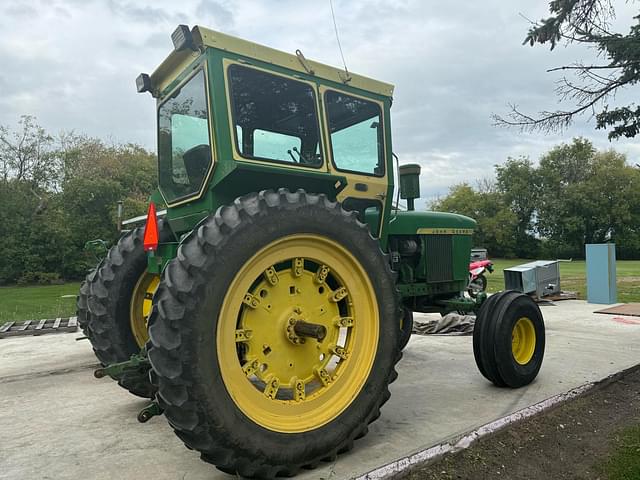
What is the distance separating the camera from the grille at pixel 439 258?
178 inches

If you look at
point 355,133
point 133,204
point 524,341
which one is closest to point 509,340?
point 524,341

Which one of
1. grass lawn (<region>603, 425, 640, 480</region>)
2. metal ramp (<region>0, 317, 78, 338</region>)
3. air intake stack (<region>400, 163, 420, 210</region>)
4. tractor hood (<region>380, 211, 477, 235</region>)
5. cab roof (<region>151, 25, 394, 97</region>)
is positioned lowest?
metal ramp (<region>0, 317, 78, 338</region>)

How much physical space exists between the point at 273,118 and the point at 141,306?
192cm

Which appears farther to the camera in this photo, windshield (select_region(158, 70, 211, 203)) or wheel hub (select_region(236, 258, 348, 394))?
windshield (select_region(158, 70, 211, 203))

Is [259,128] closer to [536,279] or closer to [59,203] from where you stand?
[536,279]

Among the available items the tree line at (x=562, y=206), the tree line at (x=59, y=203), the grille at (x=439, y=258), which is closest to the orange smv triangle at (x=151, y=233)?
the grille at (x=439, y=258)

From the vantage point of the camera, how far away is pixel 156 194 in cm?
388

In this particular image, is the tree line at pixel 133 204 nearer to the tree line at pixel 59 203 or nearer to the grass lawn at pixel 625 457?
the tree line at pixel 59 203

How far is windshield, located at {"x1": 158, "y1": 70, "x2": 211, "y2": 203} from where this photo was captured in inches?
121

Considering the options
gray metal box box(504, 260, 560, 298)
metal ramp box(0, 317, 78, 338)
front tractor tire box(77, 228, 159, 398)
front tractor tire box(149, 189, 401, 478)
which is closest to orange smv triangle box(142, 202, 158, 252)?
front tractor tire box(149, 189, 401, 478)

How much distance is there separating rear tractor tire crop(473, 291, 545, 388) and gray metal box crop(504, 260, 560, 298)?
255 inches

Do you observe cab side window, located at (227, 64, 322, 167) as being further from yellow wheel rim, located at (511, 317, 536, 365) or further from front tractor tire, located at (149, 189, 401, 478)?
yellow wheel rim, located at (511, 317, 536, 365)

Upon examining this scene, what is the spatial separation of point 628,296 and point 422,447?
11.3m

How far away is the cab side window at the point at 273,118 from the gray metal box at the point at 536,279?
853 cm
